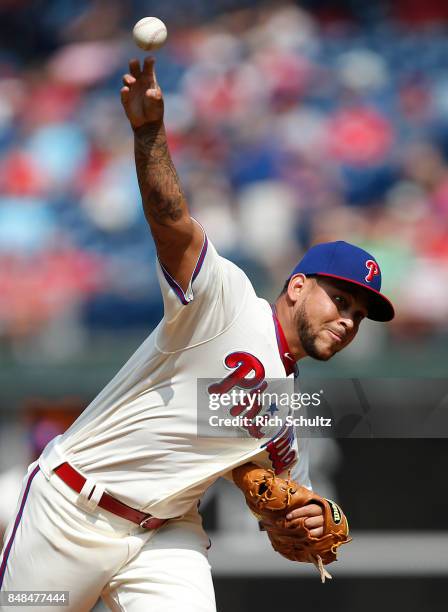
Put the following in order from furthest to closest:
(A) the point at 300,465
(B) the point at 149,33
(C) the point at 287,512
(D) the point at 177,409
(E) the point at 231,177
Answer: (E) the point at 231,177 → (A) the point at 300,465 → (C) the point at 287,512 → (D) the point at 177,409 → (B) the point at 149,33

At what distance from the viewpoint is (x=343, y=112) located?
7270mm

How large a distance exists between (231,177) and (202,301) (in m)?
4.26

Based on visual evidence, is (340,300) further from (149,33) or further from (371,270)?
(149,33)

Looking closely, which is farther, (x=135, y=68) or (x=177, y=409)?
(x=177, y=409)

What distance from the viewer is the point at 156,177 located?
2561mm

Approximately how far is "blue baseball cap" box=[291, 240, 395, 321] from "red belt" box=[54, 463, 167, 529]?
2.89 ft

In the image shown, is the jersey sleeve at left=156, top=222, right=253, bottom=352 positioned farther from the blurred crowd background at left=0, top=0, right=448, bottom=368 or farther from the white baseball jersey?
the blurred crowd background at left=0, top=0, right=448, bottom=368

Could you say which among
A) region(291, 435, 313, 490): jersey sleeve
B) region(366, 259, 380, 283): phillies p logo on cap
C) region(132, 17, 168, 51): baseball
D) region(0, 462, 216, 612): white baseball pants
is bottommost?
region(0, 462, 216, 612): white baseball pants

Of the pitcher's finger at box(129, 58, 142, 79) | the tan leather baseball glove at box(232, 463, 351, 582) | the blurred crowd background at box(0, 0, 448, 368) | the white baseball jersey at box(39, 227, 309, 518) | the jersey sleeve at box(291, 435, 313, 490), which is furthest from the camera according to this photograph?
the blurred crowd background at box(0, 0, 448, 368)

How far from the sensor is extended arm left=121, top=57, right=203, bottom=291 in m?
2.51

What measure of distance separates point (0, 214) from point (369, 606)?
12.0ft

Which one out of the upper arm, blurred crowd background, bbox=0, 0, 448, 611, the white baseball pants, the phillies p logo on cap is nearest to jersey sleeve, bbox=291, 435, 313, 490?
the white baseball pants

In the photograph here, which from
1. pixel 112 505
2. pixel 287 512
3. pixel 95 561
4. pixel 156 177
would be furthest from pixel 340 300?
pixel 95 561

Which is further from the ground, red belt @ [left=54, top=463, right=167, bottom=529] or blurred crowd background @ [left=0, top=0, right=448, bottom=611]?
blurred crowd background @ [left=0, top=0, right=448, bottom=611]
